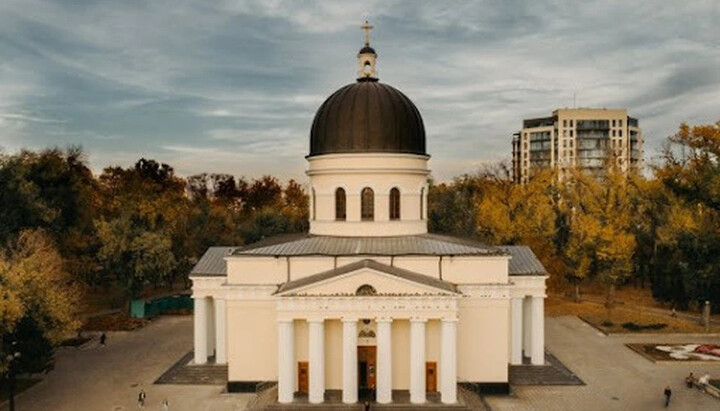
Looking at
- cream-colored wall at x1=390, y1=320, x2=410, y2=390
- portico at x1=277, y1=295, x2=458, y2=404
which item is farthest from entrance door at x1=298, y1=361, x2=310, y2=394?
cream-colored wall at x1=390, y1=320, x2=410, y2=390

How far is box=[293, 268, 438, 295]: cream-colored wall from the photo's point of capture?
2470 centimetres

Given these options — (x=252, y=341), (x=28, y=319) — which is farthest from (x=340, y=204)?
(x=28, y=319)

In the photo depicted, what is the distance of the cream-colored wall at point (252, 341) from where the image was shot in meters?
27.3

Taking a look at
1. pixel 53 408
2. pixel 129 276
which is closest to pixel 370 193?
pixel 53 408

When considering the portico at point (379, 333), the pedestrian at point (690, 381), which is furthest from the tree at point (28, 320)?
the pedestrian at point (690, 381)

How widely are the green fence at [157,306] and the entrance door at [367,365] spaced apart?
81.5 feet

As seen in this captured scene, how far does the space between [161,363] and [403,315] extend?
1567 centimetres

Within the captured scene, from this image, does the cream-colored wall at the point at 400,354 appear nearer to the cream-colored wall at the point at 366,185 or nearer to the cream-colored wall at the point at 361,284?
the cream-colored wall at the point at 361,284

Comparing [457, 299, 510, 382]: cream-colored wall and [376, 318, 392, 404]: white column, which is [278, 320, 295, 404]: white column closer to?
[376, 318, 392, 404]: white column

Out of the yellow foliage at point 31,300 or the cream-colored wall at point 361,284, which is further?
the cream-colored wall at point 361,284

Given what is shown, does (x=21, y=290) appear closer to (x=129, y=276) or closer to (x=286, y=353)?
(x=286, y=353)

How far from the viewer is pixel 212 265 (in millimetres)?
31453

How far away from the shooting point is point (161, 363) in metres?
32.7

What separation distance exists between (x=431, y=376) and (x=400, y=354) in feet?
5.49
